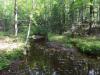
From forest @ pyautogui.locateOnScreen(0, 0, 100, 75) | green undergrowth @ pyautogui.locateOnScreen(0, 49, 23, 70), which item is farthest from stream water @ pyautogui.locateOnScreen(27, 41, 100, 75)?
green undergrowth @ pyautogui.locateOnScreen(0, 49, 23, 70)

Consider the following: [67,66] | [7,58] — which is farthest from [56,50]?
[7,58]

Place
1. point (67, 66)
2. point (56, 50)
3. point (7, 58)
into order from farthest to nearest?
1. point (56, 50)
2. point (67, 66)
3. point (7, 58)

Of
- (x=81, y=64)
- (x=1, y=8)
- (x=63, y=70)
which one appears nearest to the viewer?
(x=63, y=70)

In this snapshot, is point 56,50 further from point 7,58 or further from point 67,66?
point 7,58

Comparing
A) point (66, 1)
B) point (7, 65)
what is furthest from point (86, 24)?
point (7, 65)

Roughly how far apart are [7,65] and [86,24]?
28565 millimetres

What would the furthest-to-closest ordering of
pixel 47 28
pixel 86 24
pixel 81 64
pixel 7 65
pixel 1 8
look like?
pixel 1 8 → pixel 47 28 → pixel 86 24 → pixel 81 64 → pixel 7 65

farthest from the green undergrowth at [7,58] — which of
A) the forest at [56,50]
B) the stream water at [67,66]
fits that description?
the stream water at [67,66]

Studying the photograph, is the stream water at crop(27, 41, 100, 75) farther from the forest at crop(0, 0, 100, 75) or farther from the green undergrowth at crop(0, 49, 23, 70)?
the green undergrowth at crop(0, 49, 23, 70)

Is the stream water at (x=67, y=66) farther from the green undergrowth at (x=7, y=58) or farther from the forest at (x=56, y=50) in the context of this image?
the green undergrowth at (x=7, y=58)

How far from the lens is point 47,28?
167 ft

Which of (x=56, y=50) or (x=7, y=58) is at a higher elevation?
(x=7, y=58)

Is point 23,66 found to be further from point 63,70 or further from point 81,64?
point 81,64

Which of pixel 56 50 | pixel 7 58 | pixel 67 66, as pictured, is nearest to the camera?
pixel 7 58
